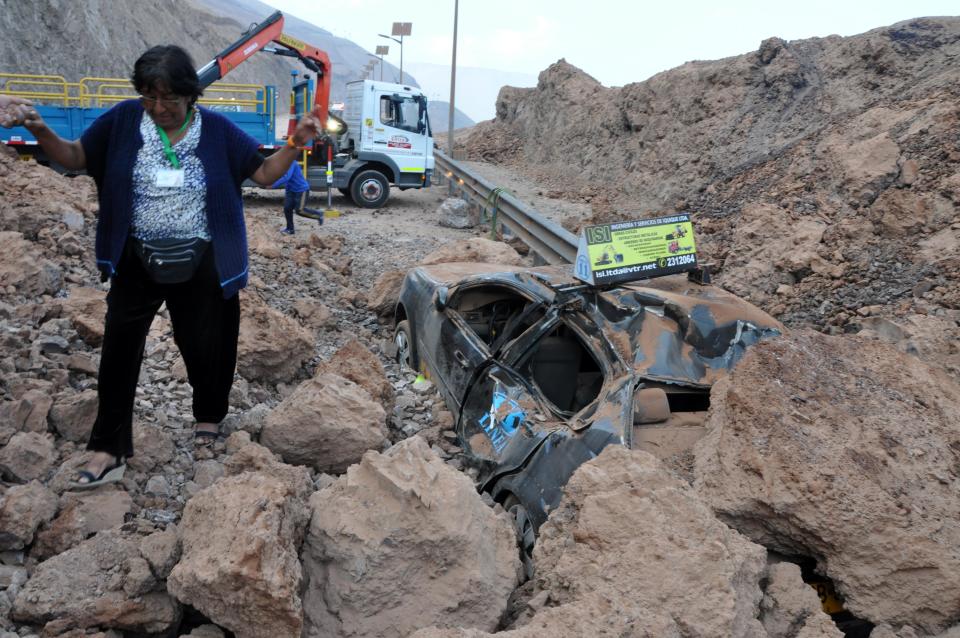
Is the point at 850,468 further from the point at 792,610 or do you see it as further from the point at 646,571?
the point at 646,571

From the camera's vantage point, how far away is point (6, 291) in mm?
5020

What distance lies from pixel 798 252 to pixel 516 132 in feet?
56.8

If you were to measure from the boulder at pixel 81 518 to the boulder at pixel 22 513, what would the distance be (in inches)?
1.9

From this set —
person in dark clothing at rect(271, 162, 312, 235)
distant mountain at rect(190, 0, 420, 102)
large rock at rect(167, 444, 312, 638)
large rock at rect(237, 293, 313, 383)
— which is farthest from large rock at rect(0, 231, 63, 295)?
distant mountain at rect(190, 0, 420, 102)

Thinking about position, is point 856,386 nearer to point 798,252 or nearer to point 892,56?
point 798,252

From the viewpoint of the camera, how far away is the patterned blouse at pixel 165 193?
311 centimetres

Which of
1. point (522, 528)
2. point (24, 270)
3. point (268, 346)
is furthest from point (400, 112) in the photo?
point (522, 528)

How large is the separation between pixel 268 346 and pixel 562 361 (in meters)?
1.95

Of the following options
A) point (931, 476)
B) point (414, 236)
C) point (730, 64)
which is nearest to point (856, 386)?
point (931, 476)

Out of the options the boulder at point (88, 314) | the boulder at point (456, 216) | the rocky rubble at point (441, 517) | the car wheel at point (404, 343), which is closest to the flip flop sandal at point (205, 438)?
the rocky rubble at point (441, 517)

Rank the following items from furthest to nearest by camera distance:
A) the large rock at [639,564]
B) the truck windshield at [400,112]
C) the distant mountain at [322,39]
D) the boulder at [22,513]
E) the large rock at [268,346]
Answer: the distant mountain at [322,39] → the truck windshield at [400,112] → the large rock at [268,346] → the boulder at [22,513] → the large rock at [639,564]

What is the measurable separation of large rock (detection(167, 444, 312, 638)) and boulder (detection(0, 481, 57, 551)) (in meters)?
0.60

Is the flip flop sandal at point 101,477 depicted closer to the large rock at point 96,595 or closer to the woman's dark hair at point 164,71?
the large rock at point 96,595

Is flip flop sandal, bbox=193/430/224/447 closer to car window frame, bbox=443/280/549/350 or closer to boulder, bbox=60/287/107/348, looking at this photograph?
boulder, bbox=60/287/107/348
